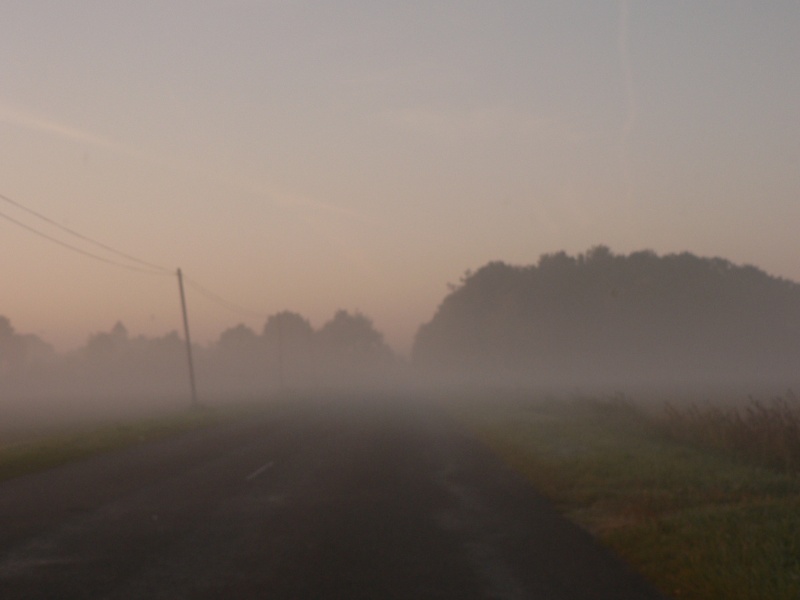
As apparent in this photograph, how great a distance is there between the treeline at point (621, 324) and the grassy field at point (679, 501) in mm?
62475

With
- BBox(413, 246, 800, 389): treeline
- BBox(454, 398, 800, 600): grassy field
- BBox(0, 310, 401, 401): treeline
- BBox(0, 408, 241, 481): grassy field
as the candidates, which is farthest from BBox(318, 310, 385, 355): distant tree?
BBox(454, 398, 800, 600): grassy field

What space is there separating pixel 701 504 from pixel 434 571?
212 inches

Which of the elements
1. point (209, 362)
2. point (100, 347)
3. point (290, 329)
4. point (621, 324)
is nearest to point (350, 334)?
point (290, 329)

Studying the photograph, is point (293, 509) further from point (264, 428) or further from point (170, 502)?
point (264, 428)

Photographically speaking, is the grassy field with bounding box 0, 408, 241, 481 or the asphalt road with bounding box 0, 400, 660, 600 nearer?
the asphalt road with bounding box 0, 400, 660, 600

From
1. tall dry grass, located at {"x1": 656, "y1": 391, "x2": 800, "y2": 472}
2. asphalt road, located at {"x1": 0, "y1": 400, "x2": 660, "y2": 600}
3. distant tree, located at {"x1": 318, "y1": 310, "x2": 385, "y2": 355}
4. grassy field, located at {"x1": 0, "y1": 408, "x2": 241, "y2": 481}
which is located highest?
distant tree, located at {"x1": 318, "y1": 310, "x2": 385, "y2": 355}

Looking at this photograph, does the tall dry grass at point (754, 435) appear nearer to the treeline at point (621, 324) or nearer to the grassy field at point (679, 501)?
the grassy field at point (679, 501)

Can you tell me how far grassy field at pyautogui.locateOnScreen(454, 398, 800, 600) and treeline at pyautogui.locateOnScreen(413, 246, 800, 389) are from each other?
6248cm

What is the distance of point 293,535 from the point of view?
1026 centimetres

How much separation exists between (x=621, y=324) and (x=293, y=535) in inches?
3318

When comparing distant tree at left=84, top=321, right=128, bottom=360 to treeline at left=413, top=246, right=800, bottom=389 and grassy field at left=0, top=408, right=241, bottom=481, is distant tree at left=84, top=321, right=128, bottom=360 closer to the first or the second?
treeline at left=413, top=246, right=800, bottom=389

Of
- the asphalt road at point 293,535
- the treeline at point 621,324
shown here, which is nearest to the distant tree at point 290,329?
the treeline at point 621,324

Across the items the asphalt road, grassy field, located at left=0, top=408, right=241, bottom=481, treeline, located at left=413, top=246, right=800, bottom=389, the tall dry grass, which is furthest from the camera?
treeline, located at left=413, top=246, right=800, bottom=389

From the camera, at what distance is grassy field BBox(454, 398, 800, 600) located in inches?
307
